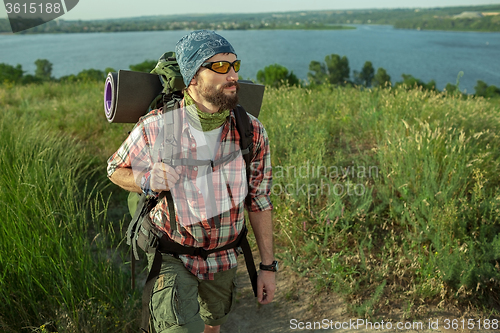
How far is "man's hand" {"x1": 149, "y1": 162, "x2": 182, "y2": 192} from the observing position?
163 cm

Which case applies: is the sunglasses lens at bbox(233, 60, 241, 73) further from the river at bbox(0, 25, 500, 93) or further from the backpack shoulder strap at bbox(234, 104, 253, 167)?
the river at bbox(0, 25, 500, 93)

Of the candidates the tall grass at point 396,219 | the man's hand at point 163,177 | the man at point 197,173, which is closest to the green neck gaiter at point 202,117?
the man at point 197,173

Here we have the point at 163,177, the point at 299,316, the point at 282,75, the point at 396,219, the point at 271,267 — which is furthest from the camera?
the point at 282,75

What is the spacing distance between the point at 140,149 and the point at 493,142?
4.61 m

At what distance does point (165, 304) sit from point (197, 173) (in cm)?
69

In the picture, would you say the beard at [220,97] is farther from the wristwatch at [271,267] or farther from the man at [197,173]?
the wristwatch at [271,267]

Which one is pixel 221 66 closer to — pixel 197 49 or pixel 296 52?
pixel 197 49

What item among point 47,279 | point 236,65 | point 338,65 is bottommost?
point 338,65

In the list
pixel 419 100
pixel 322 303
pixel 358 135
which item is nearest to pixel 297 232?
pixel 322 303

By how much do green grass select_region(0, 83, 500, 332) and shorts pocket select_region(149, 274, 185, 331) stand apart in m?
0.79

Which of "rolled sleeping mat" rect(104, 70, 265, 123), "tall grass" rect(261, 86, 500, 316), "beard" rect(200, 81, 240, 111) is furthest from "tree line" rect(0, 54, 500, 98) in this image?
"beard" rect(200, 81, 240, 111)

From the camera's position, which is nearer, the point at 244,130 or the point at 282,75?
the point at 244,130

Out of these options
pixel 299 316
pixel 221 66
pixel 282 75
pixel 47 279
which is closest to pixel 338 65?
pixel 282 75

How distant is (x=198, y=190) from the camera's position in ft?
6.30
